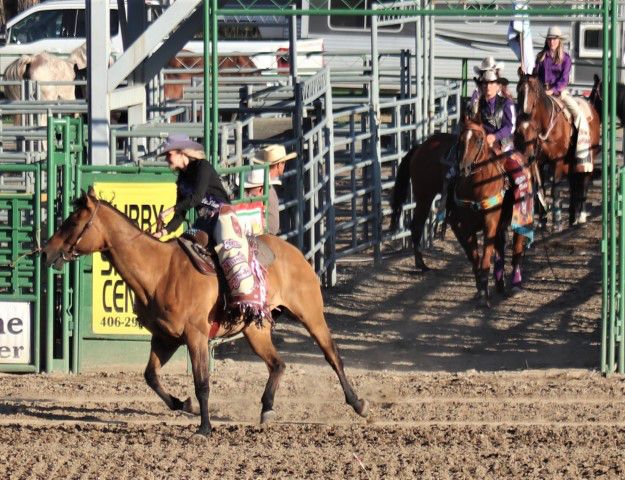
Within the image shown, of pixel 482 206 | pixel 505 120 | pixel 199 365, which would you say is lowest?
pixel 199 365

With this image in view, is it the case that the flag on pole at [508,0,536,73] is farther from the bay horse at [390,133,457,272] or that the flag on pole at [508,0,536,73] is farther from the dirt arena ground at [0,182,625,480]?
the dirt arena ground at [0,182,625,480]

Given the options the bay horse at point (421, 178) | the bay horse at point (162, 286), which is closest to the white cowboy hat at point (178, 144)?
the bay horse at point (162, 286)

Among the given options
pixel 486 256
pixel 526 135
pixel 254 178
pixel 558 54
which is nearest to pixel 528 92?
pixel 526 135

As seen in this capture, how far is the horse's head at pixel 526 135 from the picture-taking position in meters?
15.8

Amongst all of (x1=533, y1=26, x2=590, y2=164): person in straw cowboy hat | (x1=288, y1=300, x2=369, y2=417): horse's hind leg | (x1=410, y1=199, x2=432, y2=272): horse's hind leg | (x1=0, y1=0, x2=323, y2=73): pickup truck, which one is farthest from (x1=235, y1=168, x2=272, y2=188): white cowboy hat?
(x1=0, y1=0, x2=323, y2=73): pickup truck

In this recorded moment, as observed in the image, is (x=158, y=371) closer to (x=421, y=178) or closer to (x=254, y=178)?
(x=254, y=178)

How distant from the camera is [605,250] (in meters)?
10.8

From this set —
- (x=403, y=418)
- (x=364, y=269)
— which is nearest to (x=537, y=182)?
(x=364, y=269)

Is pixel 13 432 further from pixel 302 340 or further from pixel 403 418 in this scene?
pixel 302 340

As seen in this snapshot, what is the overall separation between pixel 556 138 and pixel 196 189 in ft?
26.7

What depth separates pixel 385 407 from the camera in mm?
9820

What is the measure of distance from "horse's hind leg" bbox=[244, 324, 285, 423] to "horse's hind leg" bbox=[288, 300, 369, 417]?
263 millimetres

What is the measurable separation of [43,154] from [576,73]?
43.8 feet

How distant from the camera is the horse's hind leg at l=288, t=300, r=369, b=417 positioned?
374 inches
